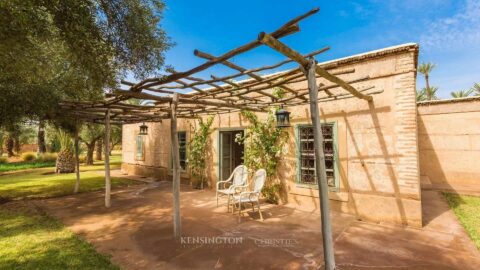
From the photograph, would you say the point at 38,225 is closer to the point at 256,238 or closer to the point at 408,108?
the point at 256,238

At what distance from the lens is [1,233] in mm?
4363

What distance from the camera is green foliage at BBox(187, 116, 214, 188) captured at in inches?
335

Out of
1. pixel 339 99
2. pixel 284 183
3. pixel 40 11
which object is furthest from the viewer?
pixel 284 183

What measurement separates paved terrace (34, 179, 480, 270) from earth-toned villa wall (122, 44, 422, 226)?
40 cm

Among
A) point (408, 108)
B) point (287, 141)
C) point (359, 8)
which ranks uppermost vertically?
point (359, 8)

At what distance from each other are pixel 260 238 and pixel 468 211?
5.46m

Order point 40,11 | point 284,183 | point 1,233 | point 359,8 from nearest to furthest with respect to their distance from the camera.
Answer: point 40,11, point 1,233, point 284,183, point 359,8

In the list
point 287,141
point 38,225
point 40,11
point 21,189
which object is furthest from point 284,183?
point 21,189

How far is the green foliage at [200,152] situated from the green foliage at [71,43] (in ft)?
11.9

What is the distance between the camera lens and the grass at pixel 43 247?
3.21 meters

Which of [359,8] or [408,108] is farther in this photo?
[359,8]

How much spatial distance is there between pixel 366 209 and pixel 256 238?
2.74 m

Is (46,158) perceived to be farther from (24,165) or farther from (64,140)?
(64,140)

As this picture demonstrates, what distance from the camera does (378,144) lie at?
501 cm
